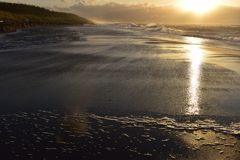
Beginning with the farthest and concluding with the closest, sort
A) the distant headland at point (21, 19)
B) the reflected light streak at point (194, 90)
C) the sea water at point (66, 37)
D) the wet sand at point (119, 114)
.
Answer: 1. the distant headland at point (21, 19)
2. the sea water at point (66, 37)
3. the reflected light streak at point (194, 90)
4. the wet sand at point (119, 114)

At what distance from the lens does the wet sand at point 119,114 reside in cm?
241

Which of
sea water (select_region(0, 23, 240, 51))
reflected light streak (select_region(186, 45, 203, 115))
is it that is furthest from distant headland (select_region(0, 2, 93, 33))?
reflected light streak (select_region(186, 45, 203, 115))

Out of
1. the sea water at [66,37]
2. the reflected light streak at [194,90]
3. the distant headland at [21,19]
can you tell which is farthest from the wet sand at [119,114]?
the distant headland at [21,19]

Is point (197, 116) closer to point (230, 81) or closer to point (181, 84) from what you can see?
point (181, 84)

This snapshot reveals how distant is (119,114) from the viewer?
3.36 metres

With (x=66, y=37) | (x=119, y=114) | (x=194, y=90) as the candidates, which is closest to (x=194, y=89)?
(x=194, y=90)

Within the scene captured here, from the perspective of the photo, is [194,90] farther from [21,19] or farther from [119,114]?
[21,19]

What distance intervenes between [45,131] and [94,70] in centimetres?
366

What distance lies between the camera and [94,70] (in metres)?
6.30

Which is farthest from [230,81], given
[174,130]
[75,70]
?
[75,70]

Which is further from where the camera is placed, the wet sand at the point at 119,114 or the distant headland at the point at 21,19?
the distant headland at the point at 21,19

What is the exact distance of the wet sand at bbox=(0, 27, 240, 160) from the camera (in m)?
2.41

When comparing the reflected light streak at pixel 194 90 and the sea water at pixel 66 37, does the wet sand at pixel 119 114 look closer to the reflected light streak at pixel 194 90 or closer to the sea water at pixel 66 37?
the reflected light streak at pixel 194 90

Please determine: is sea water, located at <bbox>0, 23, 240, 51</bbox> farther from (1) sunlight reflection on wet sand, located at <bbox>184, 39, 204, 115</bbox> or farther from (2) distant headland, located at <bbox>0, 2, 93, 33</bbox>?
(1) sunlight reflection on wet sand, located at <bbox>184, 39, 204, 115</bbox>
